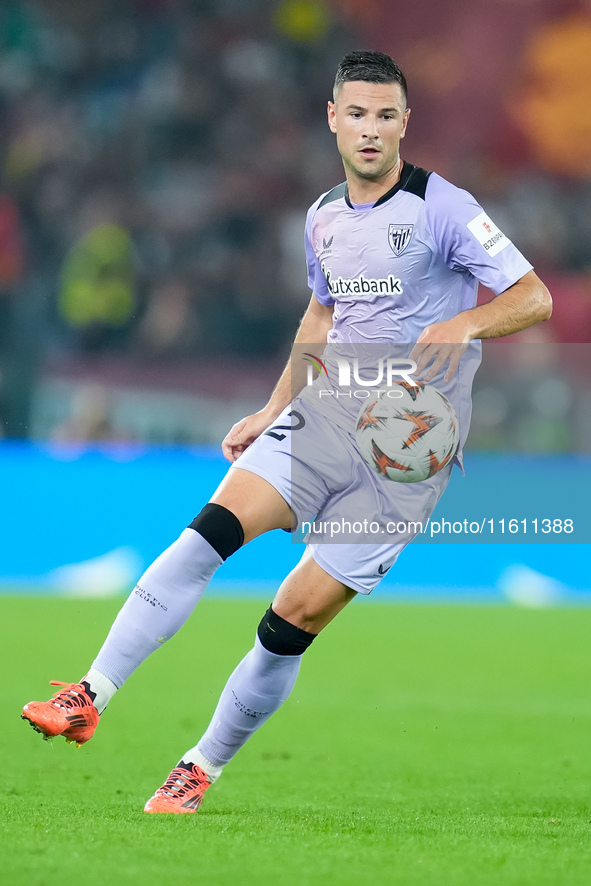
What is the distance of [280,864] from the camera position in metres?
2.72

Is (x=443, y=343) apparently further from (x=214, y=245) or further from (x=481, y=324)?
(x=214, y=245)

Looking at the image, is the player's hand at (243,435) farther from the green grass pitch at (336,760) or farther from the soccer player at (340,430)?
the green grass pitch at (336,760)

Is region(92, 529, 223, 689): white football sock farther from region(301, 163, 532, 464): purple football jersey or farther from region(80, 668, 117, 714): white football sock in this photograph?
region(301, 163, 532, 464): purple football jersey

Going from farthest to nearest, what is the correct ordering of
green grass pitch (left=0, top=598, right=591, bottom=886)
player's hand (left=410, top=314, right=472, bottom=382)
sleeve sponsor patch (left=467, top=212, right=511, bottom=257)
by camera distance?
sleeve sponsor patch (left=467, top=212, right=511, bottom=257) → player's hand (left=410, top=314, right=472, bottom=382) → green grass pitch (left=0, top=598, right=591, bottom=886)

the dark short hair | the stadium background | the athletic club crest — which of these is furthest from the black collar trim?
the stadium background

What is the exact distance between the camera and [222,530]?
3.37m

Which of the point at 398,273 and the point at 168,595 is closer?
the point at 168,595

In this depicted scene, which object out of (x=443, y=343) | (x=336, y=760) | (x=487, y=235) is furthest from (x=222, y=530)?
(x=336, y=760)

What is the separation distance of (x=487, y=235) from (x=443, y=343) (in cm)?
52

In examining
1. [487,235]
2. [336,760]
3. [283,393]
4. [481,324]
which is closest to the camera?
[481,324]

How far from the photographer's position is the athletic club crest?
369cm

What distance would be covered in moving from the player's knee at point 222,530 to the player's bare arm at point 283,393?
0.41m

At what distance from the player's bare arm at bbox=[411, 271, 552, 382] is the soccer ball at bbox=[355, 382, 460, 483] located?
8 cm

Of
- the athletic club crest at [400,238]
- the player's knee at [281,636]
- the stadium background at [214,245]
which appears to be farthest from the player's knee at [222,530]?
the stadium background at [214,245]
